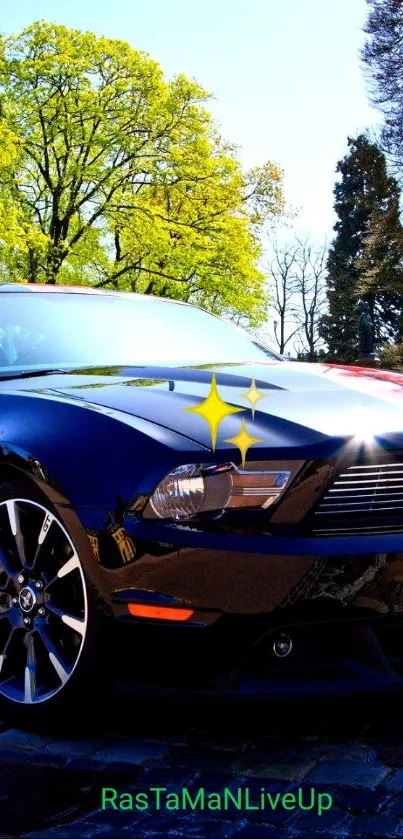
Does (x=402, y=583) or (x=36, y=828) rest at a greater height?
(x=402, y=583)

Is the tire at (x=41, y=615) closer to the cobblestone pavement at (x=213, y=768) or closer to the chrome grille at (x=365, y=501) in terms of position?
the cobblestone pavement at (x=213, y=768)

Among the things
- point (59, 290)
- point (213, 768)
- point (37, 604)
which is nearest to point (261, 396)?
point (37, 604)

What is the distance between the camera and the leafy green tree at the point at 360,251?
37.2 m

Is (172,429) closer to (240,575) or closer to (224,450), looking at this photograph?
(224,450)

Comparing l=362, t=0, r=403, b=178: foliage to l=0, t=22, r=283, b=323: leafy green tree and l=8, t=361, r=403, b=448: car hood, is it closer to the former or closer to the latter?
l=0, t=22, r=283, b=323: leafy green tree

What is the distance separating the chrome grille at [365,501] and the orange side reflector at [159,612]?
41 centimetres

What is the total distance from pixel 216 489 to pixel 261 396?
521 millimetres

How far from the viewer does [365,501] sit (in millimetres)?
2639

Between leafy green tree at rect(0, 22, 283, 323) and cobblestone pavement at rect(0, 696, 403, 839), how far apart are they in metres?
23.7

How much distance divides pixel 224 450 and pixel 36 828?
3.39 ft

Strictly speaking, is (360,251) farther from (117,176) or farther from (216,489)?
(216,489)

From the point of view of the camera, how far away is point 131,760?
2.64 metres

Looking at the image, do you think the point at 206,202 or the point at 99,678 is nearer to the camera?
the point at 99,678

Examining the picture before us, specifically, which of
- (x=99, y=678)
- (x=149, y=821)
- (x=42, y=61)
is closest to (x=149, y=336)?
(x=99, y=678)
